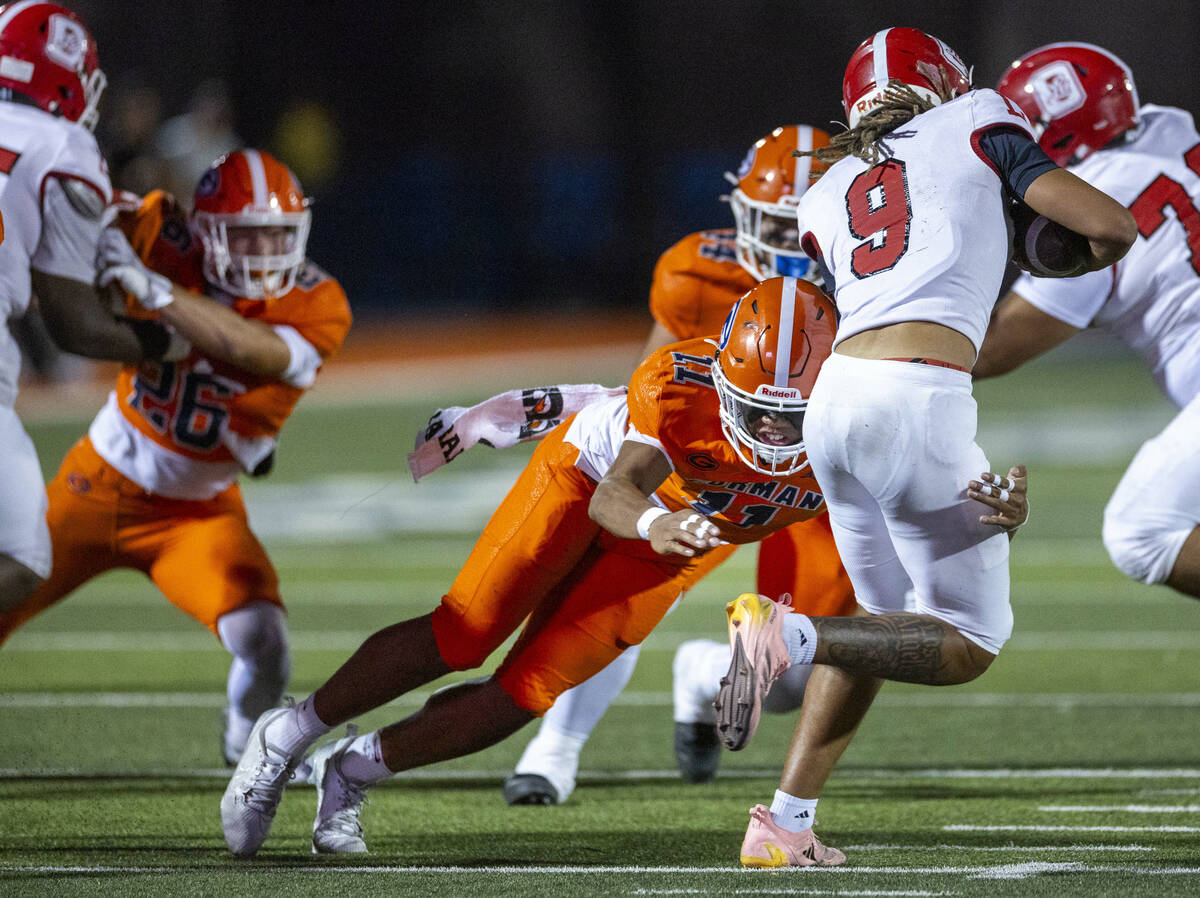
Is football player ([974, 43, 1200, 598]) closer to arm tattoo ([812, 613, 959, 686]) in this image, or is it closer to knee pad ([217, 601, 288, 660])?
arm tattoo ([812, 613, 959, 686])

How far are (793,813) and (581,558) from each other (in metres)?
0.74

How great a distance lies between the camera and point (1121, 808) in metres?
3.99

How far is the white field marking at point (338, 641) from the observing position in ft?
21.0

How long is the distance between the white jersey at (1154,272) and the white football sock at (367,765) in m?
2.06

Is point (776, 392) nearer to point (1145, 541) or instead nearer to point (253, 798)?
point (1145, 541)

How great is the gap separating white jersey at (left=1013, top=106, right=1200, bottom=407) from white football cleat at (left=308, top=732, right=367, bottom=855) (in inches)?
84.5

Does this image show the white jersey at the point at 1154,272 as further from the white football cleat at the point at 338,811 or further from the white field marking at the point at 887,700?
the white football cleat at the point at 338,811

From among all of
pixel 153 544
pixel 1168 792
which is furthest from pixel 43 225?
pixel 1168 792

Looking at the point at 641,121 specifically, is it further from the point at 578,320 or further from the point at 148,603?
the point at 148,603

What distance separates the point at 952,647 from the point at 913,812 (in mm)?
964

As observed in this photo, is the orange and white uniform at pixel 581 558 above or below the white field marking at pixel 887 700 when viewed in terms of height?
above

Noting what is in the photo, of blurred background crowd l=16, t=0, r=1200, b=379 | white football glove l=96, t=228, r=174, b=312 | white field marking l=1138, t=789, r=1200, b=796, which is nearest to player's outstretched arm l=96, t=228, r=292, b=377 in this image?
white football glove l=96, t=228, r=174, b=312

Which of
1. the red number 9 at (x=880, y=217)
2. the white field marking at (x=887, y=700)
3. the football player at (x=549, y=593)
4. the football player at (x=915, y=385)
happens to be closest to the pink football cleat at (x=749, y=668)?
the football player at (x=915, y=385)

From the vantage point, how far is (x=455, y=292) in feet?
65.4
